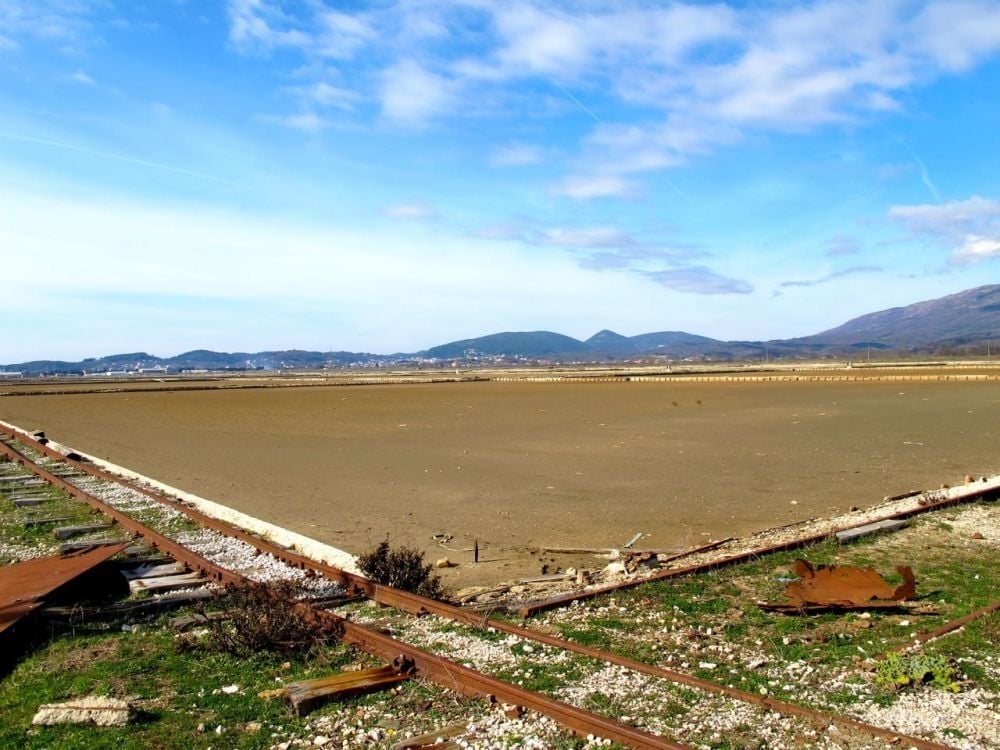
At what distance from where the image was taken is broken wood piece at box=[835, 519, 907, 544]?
419 inches

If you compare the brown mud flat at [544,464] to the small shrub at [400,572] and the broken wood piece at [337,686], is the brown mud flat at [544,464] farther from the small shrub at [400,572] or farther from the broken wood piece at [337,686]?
the broken wood piece at [337,686]

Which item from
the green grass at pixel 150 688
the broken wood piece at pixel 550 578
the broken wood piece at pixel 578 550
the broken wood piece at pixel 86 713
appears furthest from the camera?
the broken wood piece at pixel 578 550

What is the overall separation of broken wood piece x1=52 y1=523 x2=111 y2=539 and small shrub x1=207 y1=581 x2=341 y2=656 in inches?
231

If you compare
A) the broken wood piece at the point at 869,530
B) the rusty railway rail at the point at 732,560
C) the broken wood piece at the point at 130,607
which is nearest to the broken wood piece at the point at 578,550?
the rusty railway rail at the point at 732,560

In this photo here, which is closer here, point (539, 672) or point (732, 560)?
point (539, 672)

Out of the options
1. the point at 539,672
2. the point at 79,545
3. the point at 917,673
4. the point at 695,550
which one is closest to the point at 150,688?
the point at 539,672

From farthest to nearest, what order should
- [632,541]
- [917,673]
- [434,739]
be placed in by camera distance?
[632,541] → [917,673] → [434,739]

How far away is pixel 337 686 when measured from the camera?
575 centimetres

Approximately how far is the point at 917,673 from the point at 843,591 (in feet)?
7.30

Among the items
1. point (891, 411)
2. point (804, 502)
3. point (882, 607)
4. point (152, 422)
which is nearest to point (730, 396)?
point (891, 411)

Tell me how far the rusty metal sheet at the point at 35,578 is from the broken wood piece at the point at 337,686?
2824 millimetres

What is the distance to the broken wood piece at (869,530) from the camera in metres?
10.6

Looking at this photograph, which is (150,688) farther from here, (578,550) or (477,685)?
(578,550)

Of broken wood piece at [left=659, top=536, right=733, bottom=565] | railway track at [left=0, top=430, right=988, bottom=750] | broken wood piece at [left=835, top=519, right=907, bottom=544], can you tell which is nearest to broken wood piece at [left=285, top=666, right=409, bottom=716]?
railway track at [left=0, top=430, right=988, bottom=750]
